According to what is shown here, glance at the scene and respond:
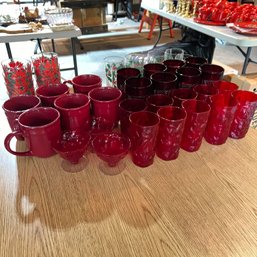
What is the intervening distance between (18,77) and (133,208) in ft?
1.55

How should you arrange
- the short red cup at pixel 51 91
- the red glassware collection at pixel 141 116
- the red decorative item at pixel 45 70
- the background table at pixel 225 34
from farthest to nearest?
the background table at pixel 225 34 → the red decorative item at pixel 45 70 → the short red cup at pixel 51 91 → the red glassware collection at pixel 141 116

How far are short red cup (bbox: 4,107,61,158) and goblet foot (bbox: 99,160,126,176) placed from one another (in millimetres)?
113

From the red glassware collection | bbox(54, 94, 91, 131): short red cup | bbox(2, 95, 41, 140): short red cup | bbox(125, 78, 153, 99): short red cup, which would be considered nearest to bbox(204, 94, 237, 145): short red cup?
the red glassware collection

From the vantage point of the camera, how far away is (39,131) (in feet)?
1.60

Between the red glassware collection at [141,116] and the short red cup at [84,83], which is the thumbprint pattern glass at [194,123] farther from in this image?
the short red cup at [84,83]

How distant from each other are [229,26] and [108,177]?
1.34m

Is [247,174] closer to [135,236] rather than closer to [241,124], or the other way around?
[241,124]

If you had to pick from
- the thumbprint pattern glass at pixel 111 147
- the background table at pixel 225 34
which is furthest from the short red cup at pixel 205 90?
the background table at pixel 225 34

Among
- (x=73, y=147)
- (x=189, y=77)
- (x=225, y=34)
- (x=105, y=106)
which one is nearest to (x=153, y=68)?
(x=189, y=77)

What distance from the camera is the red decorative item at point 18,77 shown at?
690 mm

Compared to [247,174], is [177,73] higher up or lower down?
higher up

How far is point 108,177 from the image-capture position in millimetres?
528

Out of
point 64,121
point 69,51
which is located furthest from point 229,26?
point 69,51

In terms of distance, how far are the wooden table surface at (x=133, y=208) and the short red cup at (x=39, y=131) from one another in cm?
4
